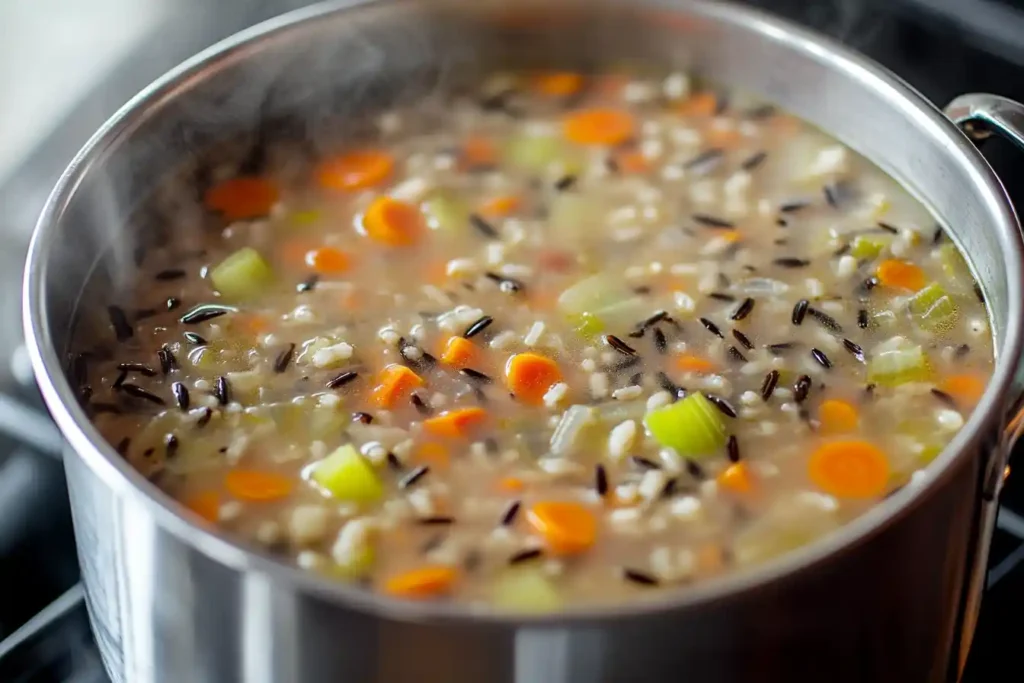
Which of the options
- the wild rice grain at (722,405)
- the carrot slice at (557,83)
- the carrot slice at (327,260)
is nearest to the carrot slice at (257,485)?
the carrot slice at (327,260)

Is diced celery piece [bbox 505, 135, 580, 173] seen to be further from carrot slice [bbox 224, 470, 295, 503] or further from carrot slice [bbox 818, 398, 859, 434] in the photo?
carrot slice [bbox 224, 470, 295, 503]

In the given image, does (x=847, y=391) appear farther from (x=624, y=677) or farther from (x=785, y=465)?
(x=624, y=677)

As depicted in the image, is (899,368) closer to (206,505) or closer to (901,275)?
(901,275)

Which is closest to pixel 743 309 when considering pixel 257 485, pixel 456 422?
pixel 456 422

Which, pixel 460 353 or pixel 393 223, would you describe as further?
pixel 393 223

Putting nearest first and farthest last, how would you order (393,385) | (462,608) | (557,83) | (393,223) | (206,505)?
(462,608) < (206,505) < (393,385) < (393,223) < (557,83)

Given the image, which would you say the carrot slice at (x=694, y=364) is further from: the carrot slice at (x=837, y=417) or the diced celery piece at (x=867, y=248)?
the diced celery piece at (x=867, y=248)

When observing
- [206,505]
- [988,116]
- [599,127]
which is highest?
[988,116]
